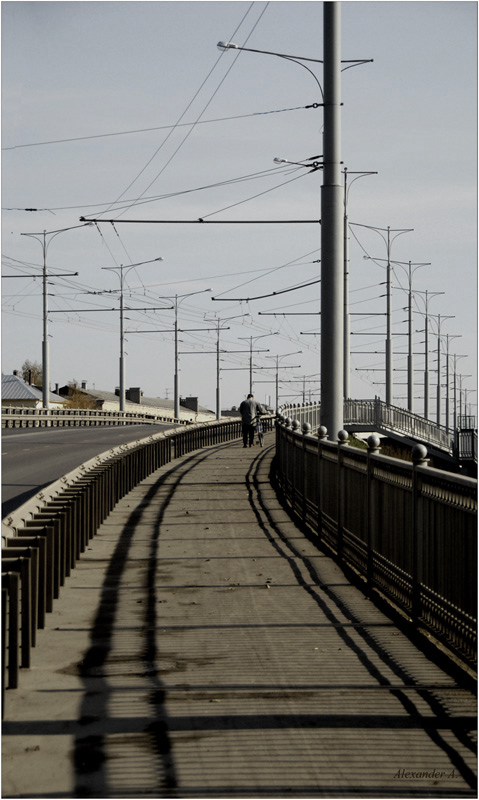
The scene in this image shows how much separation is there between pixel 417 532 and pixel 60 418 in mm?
56850

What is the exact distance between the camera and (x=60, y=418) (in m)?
64.1

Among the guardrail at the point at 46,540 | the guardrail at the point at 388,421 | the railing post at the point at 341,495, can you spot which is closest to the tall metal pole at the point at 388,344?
the guardrail at the point at 388,421

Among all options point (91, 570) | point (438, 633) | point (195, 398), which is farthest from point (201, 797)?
point (195, 398)

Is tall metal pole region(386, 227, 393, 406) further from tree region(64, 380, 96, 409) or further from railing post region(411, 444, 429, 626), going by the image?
tree region(64, 380, 96, 409)

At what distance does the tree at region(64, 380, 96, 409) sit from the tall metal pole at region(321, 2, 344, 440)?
125 m

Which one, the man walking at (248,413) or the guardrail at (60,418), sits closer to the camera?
the man walking at (248,413)

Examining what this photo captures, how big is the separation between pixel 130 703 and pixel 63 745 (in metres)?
Result: 0.79

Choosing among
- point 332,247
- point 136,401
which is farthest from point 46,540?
point 136,401

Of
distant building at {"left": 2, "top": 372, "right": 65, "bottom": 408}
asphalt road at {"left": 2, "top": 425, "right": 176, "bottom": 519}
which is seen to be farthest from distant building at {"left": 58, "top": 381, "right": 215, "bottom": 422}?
asphalt road at {"left": 2, "top": 425, "right": 176, "bottom": 519}

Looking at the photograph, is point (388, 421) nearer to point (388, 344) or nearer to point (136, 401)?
point (388, 344)

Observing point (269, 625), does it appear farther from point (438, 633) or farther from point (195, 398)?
point (195, 398)

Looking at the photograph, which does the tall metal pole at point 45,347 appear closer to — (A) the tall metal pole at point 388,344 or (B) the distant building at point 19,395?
(A) the tall metal pole at point 388,344

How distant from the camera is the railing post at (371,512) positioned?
34.7ft

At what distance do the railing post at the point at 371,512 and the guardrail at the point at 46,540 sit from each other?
3.13m
